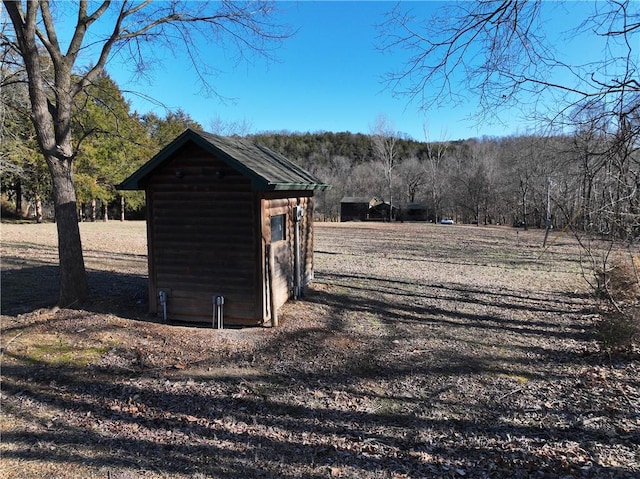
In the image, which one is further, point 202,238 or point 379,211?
point 379,211

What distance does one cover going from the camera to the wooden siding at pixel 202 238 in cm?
641

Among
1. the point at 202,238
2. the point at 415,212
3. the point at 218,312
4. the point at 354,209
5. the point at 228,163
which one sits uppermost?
the point at 354,209

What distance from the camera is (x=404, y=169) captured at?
6419 centimetres

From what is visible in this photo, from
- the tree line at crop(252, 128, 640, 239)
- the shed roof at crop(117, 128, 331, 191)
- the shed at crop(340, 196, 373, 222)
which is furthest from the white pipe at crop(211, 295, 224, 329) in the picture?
the shed at crop(340, 196, 373, 222)

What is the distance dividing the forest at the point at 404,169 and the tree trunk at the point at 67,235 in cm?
56

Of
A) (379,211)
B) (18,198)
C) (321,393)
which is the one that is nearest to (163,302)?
(321,393)

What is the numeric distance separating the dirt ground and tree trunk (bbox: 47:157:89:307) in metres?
0.36

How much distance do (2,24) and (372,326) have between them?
8501 millimetres

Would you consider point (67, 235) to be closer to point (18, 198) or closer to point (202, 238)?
point (202, 238)

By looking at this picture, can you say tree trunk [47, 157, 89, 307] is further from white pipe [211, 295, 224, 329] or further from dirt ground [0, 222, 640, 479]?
white pipe [211, 295, 224, 329]

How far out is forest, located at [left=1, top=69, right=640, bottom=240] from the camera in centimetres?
521

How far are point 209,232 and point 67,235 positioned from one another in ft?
8.69

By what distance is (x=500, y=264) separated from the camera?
45.3 feet

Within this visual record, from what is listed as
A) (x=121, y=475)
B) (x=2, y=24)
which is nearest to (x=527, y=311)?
(x=121, y=475)
